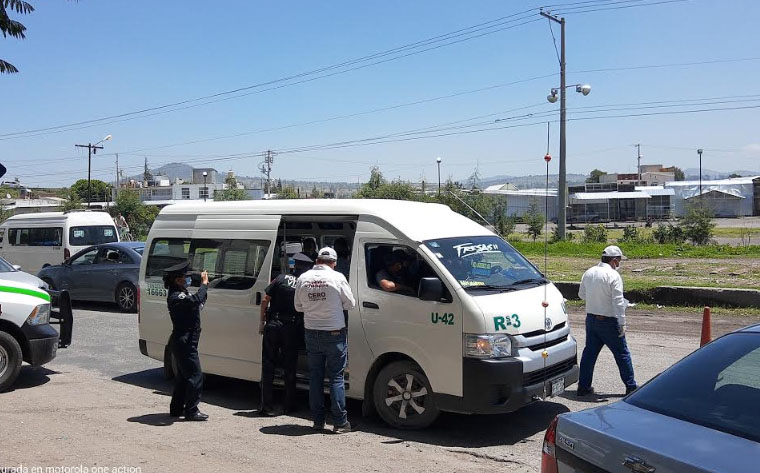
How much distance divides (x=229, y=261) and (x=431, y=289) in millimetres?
3030

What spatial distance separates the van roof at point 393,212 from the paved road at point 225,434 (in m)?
2.00

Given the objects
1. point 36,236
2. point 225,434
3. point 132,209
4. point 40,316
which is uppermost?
point 132,209

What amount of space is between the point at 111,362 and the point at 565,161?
97.1ft

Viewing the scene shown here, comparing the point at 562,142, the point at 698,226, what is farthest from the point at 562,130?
the point at 698,226

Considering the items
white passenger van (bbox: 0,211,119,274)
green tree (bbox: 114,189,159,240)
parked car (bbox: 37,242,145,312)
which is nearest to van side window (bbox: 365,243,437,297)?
parked car (bbox: 37,242,145,312)

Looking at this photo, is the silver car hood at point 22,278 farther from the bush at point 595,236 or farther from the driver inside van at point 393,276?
the bush at point 595,236

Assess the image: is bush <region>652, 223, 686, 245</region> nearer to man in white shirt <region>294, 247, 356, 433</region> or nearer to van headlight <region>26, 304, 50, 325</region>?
man in white shirt <region>294, 247, 356, 433</region>

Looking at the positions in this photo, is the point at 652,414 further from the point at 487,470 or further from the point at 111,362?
the point at 111,362

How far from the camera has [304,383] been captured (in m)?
7.85

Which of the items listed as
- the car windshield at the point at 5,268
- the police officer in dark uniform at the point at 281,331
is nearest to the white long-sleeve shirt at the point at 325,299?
the police officer in dark uniform at the point at 281,331

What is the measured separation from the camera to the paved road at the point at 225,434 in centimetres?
601

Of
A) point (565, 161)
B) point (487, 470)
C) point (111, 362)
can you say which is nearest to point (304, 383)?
point (487, 470)

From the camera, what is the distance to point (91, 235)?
20.8m

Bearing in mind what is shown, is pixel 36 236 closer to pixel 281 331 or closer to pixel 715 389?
pixel 281 331
